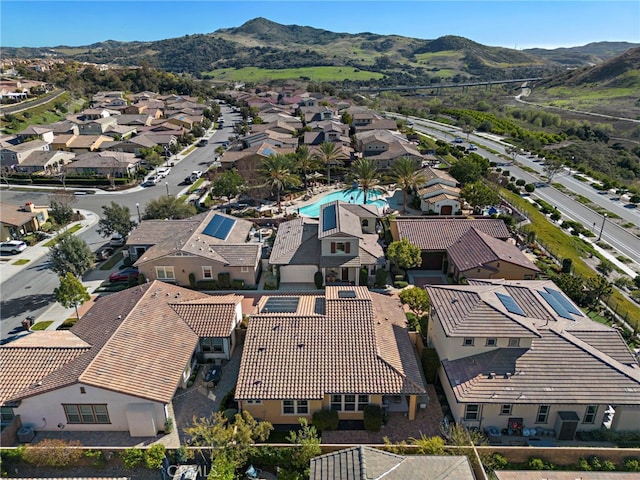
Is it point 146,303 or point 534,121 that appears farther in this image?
point 534,121

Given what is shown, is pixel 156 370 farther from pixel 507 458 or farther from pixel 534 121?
pixel 534 121

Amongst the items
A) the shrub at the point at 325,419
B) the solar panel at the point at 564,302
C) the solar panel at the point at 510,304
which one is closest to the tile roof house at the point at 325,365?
the shrub at the point at 325,419

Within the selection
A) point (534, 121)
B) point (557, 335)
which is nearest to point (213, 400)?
point (557, 335)

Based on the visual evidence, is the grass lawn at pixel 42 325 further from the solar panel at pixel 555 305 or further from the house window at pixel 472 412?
the solar panel at pixel 555 305

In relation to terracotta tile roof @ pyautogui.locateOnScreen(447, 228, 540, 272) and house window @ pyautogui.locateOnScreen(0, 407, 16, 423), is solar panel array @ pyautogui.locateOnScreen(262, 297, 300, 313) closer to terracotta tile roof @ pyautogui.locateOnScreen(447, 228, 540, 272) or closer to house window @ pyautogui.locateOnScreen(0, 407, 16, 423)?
house window @ pyautogui.locateOnScreen(0, 407, 16, 423)

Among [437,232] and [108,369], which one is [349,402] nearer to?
[108,369]
